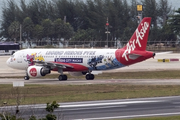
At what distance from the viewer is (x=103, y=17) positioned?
141375 mm

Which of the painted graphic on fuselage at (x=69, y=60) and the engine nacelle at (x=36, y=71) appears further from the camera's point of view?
the painted graphic on fuselage at (x=69, y=60)

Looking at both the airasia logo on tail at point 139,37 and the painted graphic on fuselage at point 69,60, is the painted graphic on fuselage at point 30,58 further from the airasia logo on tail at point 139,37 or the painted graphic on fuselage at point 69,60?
the airasia logo on tail at point 139,37

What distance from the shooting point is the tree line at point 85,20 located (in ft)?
438

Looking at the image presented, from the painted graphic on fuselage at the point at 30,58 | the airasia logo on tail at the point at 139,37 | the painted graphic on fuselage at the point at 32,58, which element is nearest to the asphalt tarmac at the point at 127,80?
the painted graphic on fuselage at the point at 30,58

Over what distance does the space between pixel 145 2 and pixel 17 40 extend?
42615mm

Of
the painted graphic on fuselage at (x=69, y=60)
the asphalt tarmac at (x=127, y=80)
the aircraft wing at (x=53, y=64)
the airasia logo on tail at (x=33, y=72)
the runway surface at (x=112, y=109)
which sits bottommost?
the asphalt tarmac at (x=127, y=80)

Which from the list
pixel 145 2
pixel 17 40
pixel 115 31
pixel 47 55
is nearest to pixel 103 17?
pixel 115 31

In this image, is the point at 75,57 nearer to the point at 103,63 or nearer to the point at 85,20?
the point at 103,63

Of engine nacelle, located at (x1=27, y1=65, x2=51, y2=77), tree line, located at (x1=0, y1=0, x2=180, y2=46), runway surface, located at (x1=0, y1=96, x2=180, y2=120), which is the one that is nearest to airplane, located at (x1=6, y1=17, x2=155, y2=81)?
engine nacelle, located at (x1=27, y1=65, x2=51, y2=77)

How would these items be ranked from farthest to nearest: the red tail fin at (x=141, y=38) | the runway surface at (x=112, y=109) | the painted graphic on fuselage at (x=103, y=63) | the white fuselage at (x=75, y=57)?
the white fuselage at (x=75, y=57)
the painted graphic on fuselage at (x=103, y=63)
the red tail fin at (x=141, y=38)
the runway surface at (x=112, y=109)

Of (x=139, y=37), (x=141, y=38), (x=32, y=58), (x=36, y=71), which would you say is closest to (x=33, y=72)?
(x=36, y=71)

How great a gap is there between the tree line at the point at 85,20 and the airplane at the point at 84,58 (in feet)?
238

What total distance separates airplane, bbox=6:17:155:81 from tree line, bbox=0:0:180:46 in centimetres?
7256

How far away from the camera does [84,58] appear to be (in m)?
52.2
